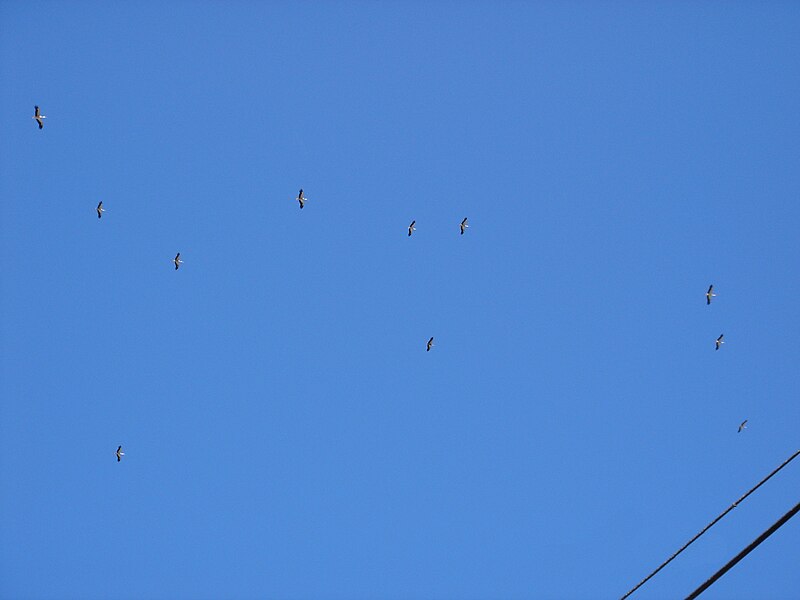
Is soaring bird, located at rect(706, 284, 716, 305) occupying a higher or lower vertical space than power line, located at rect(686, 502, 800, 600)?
higher

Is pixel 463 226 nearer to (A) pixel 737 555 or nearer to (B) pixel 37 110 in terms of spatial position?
(B) pixel 37 110

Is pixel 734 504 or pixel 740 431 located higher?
pixel 740 431

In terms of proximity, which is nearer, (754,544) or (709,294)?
(754,544)

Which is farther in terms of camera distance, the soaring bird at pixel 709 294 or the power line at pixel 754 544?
the soaring bird at pixel 709 294

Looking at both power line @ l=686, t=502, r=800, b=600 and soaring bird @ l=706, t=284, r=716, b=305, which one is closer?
power line @ l=686, t=502, r=800, b=600

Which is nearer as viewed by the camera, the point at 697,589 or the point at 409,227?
the point at 697,589

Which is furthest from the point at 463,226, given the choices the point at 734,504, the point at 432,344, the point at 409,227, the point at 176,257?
the point at 734,504

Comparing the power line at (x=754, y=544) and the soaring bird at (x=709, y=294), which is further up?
the soaring bird at (x=709, y=294)

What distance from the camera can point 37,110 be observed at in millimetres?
33656

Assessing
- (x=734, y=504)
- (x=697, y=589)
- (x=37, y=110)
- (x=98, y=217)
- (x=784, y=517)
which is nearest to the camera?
(x=784, y=517)

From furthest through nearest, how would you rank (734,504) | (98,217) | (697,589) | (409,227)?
(98,217) → (409,227) → (734,504) → (697,589)

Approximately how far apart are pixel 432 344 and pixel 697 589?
33.9 m

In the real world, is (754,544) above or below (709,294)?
below

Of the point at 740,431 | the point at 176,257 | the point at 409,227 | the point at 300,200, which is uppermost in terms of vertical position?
the point at 176,257
